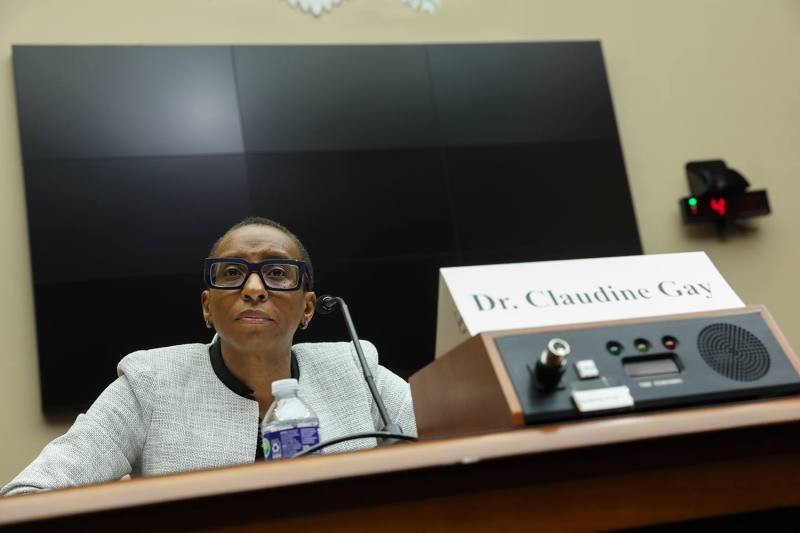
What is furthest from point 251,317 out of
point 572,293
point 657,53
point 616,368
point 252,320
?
point 657,53

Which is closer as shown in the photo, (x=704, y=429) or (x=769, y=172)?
(x=704, y=429)

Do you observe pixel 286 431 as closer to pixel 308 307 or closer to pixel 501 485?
pixel 501 485

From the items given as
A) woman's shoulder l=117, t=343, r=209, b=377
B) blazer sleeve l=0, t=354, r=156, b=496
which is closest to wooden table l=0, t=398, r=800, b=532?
blazer sleeve l=0, t=354, r=156, b=496

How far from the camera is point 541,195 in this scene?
337cm

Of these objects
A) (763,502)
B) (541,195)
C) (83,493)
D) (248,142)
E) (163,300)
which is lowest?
(763,502)

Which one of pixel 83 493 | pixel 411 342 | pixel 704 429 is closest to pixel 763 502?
pixel 704 429

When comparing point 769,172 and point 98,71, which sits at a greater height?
point 98,71

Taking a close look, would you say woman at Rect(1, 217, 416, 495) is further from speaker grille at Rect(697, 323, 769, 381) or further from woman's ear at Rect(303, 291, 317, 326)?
speaker grille at Rect(697, 323, 769, 381)

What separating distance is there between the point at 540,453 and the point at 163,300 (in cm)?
243

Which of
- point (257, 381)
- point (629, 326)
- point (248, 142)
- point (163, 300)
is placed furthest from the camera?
point (248, 142)

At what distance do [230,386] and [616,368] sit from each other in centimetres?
87

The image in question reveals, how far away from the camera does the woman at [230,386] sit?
1.38 metres

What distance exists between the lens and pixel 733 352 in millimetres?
874

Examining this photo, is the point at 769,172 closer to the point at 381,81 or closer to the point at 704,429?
the point at 381,81
